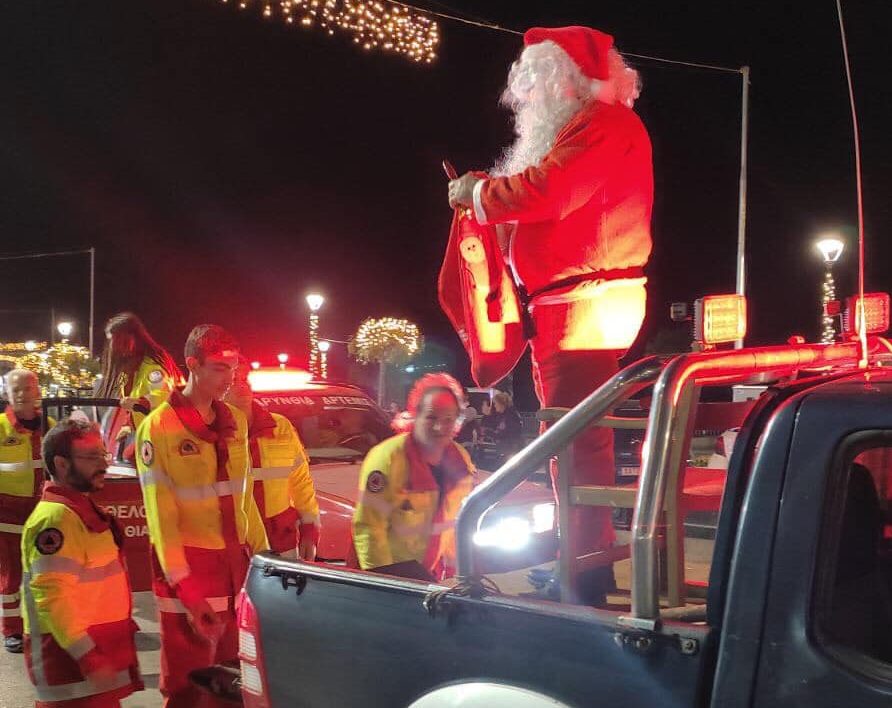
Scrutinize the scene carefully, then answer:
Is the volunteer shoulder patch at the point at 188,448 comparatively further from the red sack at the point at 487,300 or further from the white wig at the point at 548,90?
the white wig at the point at 548,90

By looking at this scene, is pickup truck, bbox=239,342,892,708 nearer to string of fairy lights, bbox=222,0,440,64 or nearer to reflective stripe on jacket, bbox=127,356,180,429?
reflective stripe on jacket, bbox=127,356,180,429

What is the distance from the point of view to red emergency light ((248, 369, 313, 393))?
673cm

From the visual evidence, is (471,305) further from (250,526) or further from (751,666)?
(751,666)

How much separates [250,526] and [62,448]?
85 cm

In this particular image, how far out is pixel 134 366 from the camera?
19.0 feet

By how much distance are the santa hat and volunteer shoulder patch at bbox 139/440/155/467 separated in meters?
2.13

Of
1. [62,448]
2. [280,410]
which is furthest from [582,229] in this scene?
[280,410]

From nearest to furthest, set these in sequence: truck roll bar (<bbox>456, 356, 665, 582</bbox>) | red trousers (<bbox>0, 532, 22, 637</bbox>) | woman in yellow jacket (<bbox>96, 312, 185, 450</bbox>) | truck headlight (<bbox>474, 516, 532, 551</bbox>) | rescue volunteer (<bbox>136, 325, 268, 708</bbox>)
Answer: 1. truck roll bar (<bbox>456, 356, 665, 582</bbox>)
2. truck headlight (<bbox>474, 516, 532, 551</bbox>)
3. rescue volunteer (<bbox>136, 325, 268, 708</bbox>)
4. woman in yellow jacket (<bbox>96, 312, 185, 450</bbox>)
5. red trousers (<bbox>0, 532, 22, 637</bbox>)

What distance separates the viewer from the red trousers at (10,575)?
5947 millimetres

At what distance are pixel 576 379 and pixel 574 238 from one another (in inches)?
19.5

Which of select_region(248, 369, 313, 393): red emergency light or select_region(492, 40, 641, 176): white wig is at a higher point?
select_region(492, 40, 641, 176): white wig

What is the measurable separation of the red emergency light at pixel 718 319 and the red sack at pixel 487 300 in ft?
3.83

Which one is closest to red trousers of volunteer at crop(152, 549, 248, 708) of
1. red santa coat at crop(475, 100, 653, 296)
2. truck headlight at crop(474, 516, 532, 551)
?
truck headlight at crop(474, 516, 532, 551)

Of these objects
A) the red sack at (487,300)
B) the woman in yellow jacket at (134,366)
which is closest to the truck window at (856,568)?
the red sack at (487,300)
